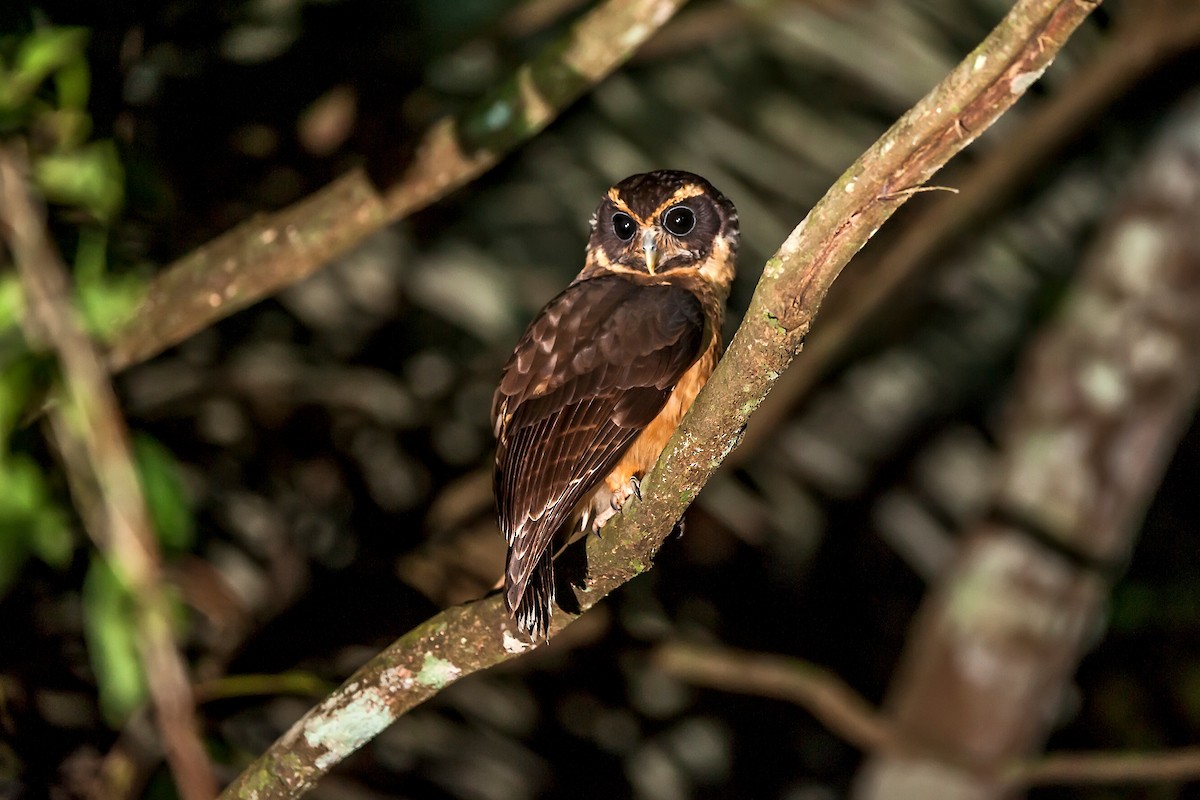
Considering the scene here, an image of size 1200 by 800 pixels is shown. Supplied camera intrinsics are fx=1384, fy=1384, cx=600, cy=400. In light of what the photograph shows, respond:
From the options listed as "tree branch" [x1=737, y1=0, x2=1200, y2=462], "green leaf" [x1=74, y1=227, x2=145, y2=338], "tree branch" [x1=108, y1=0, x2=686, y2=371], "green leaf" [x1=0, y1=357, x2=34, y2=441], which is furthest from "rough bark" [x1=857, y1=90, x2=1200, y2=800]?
"green leaf" [x1=0, y1=357, x2=34, y2=441]

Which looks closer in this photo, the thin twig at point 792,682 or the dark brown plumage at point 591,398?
the dark brown plumage at point 591,398

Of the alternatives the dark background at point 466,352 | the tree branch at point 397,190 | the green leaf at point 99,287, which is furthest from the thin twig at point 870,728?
the green leaf at point 99,287

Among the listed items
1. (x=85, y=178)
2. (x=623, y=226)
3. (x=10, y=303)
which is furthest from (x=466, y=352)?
(x=10, y=303)

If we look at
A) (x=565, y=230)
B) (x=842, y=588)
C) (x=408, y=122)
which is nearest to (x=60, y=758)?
(x=408, y=122)

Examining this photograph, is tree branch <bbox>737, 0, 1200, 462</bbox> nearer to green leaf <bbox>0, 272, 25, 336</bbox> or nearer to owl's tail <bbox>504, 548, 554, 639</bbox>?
owl's tail <bbox>504, 548, 554, 639</bbox>

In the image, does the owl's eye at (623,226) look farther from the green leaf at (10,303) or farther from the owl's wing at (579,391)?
the green leaf at (10,303)

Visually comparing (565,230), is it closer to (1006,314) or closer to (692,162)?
(692,162)

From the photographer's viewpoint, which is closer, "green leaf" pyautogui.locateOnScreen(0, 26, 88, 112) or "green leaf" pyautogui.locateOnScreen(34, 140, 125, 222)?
"green leaf" pyautogui.locateOnScreen(0, 26, 88, 112)
